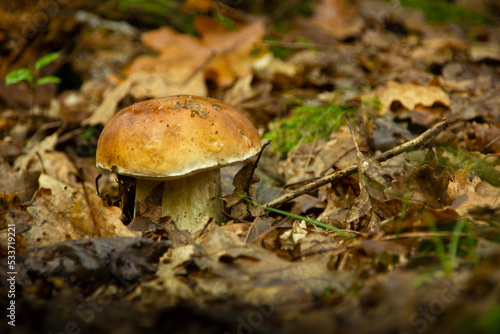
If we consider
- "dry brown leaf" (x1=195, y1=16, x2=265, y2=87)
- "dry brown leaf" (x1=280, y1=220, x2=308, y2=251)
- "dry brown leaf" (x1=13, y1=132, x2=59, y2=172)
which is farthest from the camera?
"dry brown leaf" (x1=195, y1=16, x2=265, y2=87)

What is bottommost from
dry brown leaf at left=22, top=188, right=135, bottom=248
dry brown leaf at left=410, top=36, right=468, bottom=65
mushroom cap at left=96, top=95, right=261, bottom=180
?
dry brown leaf at left=22, top=188, right=135, bottom=248

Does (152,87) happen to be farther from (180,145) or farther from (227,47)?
(180,145)

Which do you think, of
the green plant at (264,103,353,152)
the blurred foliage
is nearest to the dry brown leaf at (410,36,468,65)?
the green plant at (264,103,353,152)

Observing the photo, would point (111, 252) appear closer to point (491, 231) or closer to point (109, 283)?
point (109, 283)

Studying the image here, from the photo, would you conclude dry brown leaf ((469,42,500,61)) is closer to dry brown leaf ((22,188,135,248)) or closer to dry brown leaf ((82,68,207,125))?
dry brown leaf ((82,68,207,125))

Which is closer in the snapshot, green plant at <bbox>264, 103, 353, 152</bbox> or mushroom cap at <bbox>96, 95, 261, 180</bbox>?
mushroom cap at <bbox>96, 95, 261, 180</bbox>

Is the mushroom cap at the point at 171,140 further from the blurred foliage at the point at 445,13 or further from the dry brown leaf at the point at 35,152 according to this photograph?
the blurred foliage at the point at 445,13
